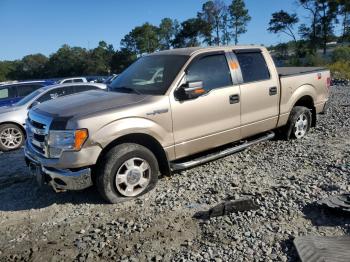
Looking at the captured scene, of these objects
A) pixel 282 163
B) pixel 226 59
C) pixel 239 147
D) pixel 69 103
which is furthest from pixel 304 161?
pixel 69 103

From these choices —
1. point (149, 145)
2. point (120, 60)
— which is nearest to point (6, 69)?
point (120, 60)

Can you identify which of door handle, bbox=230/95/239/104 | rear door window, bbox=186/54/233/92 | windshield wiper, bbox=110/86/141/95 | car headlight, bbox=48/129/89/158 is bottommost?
car headlight, bbox=48/129/89/158

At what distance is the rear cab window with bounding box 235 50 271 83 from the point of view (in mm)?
5867

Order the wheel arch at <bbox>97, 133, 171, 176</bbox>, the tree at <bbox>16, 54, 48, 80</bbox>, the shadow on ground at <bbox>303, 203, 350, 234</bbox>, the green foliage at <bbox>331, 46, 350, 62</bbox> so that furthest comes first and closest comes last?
the tree at <bbox>16, 54, 48, 80</bbox>, the green foliage at <bbox>331, 46, 350, 62</bbox>, the wheel arch at <bbox>97, 133, 171, 176</bbox>, the shadow on ground at <bbox>303, 203, 350, 234</bbox>

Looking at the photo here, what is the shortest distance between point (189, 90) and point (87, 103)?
4.38ft

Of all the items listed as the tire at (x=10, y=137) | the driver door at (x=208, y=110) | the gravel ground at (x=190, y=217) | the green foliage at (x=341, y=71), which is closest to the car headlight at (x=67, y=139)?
the gravel ground at (x=190, y=217)

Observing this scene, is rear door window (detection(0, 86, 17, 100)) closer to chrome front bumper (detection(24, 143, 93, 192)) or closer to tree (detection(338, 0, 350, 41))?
chrome front bumper (detection(24, 143, 93, 192))

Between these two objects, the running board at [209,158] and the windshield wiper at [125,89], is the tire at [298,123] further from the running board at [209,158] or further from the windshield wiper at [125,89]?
the windshield wiper at [125,89]

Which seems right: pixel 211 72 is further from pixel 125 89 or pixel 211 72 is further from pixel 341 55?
pixel 341 55

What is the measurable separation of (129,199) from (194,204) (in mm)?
848

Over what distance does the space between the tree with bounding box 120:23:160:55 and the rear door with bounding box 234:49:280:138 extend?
5888 centimetres

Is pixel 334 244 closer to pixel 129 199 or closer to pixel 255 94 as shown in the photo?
pixel 129 199

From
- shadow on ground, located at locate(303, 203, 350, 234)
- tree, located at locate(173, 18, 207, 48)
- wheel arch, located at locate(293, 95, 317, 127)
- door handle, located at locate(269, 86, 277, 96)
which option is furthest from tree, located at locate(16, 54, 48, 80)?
shadow on ground, located at locate(303, 203, 350, 234)

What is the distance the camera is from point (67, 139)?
4.26 metres
